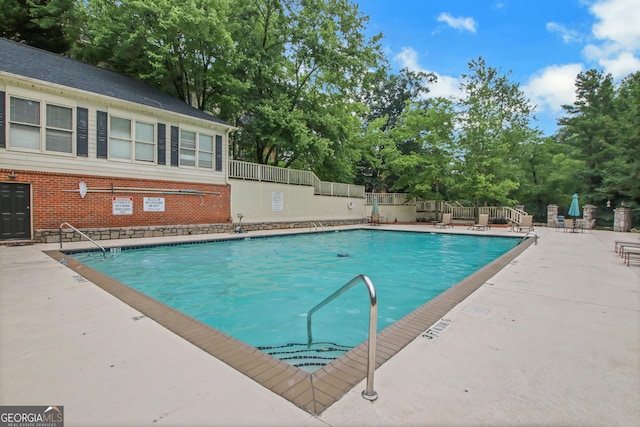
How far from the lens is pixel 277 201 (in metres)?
15.3

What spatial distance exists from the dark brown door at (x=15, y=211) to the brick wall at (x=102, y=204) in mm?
146

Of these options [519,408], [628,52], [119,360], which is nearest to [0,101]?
[119,360]

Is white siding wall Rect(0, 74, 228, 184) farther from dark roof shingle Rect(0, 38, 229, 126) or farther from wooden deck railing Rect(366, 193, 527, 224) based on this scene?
wooden deck railing Rect(366, 193, 527, 224)

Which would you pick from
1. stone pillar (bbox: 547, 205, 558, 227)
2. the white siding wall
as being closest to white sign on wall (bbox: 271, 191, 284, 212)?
the white siding wall

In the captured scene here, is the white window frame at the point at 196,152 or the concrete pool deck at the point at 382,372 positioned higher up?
the white window frame at the point at 196,152

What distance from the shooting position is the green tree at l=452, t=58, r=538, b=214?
19.2 metres

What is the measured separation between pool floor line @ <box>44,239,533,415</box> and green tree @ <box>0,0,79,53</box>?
1780 cm

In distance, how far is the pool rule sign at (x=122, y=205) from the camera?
1003cm

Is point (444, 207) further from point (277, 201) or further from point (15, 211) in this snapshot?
point (15, 211)

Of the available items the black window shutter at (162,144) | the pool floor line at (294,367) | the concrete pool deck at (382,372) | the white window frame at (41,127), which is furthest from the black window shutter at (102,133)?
the pool floor line at (294,367)

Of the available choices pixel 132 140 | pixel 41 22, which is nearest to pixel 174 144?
pixel 132 140

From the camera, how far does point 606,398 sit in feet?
6.37
